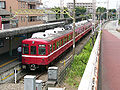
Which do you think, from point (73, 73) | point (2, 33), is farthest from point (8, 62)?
point (73, 73)

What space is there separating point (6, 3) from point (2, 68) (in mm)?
17562

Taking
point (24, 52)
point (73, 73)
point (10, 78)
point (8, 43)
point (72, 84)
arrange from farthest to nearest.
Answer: point (8, 43), point (24, 52), point (10, 78), point (73, 73), point (72, 84)

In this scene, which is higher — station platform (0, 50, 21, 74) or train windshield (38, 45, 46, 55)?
train windshield (38, 45, 46, 55)

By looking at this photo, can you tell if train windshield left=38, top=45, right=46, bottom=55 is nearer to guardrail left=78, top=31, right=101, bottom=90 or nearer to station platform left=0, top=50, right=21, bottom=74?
station platform left=0, top=50, right=21, bottom=74

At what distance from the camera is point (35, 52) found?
1359cm

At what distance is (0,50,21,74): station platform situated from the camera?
14.8 metres

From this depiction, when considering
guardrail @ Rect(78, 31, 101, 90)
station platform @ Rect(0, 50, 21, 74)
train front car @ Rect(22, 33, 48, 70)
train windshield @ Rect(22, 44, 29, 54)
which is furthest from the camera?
station platform @ Rect(0, 50, 21, 74)

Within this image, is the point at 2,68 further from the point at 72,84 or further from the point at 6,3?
the point at 6,3

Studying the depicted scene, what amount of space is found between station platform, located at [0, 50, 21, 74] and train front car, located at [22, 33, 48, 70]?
5.89 ft

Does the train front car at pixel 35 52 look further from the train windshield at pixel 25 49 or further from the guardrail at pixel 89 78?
the guardrail at pixel 89 78

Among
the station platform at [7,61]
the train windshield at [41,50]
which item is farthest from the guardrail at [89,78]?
the station platform at [7,61]

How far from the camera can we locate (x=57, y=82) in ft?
36.1

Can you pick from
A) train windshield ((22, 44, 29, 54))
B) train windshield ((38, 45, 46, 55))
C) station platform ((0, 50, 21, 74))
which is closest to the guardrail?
train windshield ((38, 45, 46, 55))

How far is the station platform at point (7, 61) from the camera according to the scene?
14773 mm
